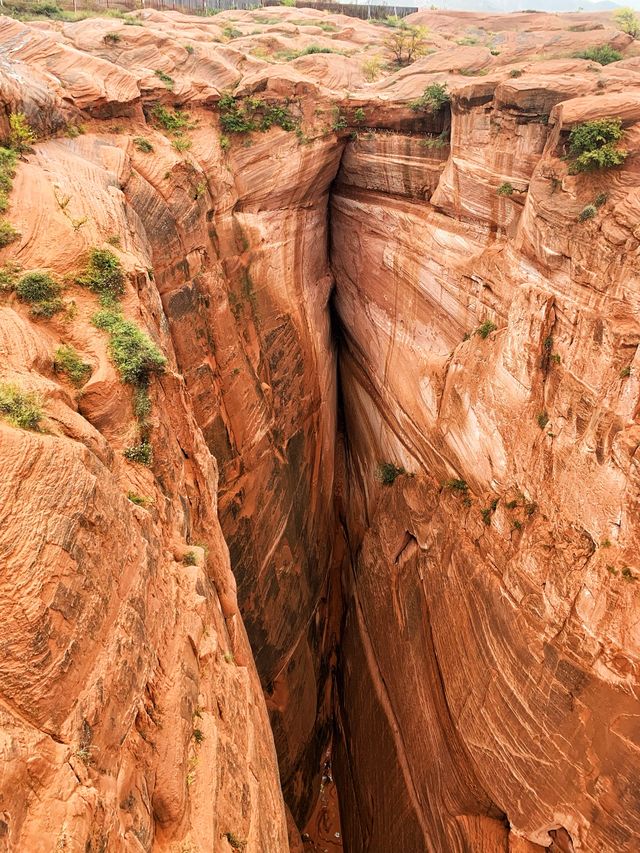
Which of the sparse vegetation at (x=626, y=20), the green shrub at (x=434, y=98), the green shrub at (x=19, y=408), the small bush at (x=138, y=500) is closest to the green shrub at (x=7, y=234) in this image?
the green shrub at (x=19, y=408)

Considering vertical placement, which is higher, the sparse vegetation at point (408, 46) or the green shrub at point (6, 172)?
the sparse vegetation at point (408, 46)

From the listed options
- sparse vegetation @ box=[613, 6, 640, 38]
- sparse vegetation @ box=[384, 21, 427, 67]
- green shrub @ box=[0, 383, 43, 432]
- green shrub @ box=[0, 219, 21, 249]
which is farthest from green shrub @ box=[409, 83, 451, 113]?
green shrub @ box=[0, 383, 43, 432]

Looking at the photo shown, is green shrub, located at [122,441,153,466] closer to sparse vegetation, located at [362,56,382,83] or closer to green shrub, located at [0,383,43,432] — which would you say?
green shrub, located at [0,383,43,432]

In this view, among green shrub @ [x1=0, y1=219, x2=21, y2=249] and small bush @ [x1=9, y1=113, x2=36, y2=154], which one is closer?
green shrub @ [x1=0, y1=219, x2=21, y2=249]

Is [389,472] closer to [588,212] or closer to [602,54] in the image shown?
[588,212]

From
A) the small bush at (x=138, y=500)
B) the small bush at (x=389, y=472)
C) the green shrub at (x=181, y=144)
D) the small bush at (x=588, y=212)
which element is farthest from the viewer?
the small bush at (x=389, y=472)

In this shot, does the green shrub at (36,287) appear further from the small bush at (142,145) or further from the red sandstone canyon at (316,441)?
the small bush at (142,145)

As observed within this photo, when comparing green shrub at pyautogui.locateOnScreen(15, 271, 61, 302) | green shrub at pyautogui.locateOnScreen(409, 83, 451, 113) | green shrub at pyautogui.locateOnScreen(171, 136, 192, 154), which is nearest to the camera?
green shrub at pyautogui.locateOnScreen(15, 271, 61, 302)
